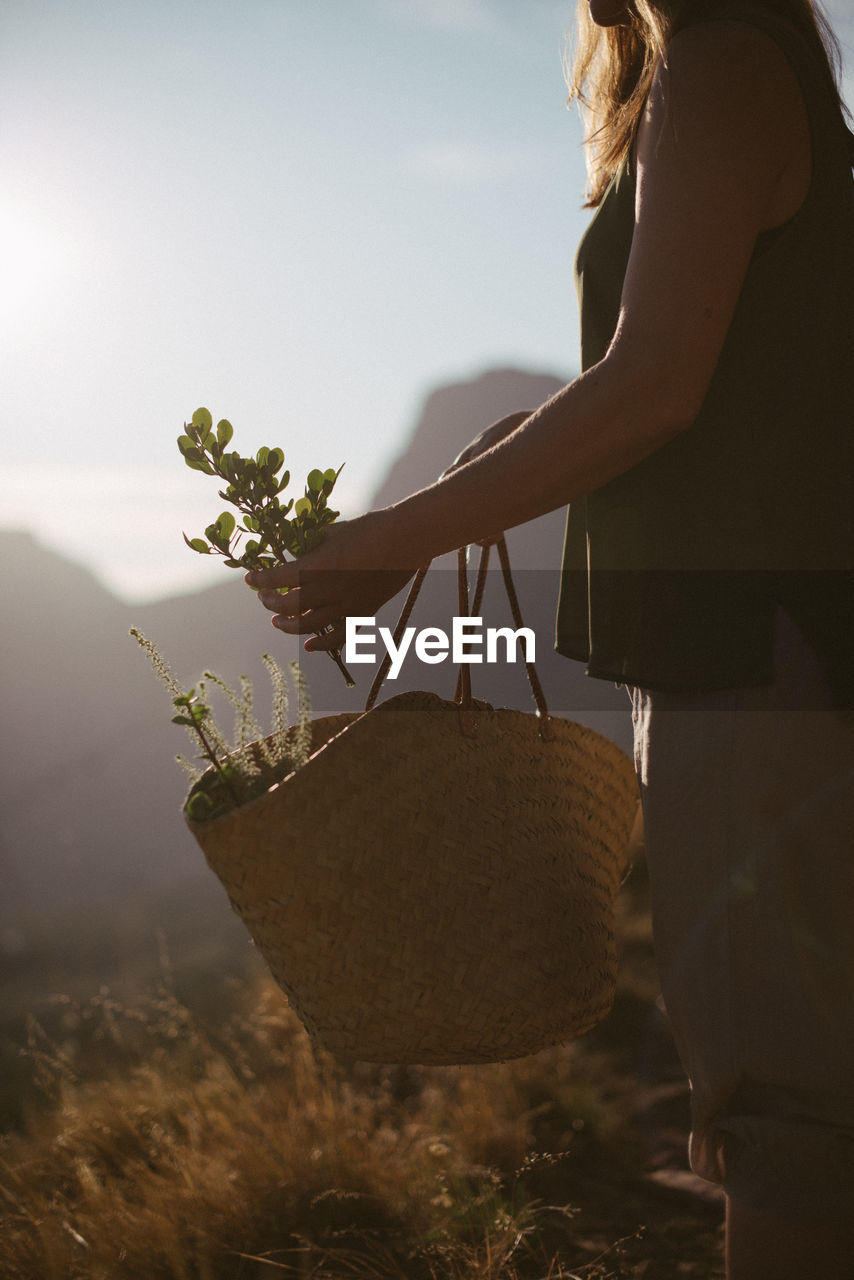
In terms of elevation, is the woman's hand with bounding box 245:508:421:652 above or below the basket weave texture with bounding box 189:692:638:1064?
above

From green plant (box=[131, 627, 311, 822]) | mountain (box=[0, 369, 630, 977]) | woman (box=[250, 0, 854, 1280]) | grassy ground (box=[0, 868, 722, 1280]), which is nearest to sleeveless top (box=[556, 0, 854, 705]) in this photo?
woman (box=[250, 0, 854, 1280])

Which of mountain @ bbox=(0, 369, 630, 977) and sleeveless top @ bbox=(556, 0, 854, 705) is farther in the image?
mountain @ bbox=(0, 369, 630, 977)

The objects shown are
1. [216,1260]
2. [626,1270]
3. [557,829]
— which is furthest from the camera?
[216,1260]

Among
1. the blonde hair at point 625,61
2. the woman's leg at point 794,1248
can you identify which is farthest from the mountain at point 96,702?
the woman's leg at point 794,1248

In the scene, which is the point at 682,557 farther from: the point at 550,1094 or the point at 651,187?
the point at 550,1094

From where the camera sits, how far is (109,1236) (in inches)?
88.2

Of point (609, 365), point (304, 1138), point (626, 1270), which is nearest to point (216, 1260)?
point (304, 1138)

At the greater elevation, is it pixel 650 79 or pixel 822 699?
pixel 650 79

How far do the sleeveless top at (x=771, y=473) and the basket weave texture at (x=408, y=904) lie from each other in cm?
28

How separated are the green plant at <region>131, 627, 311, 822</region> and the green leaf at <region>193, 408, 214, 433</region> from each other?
0.25 m

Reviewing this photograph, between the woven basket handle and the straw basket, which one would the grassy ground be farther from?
the woven basket handle

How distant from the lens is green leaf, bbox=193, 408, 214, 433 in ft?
3.56

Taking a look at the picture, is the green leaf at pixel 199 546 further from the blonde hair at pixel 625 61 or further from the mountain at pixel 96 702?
the mountain at pixel 96 702

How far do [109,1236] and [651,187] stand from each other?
251 centimetres
